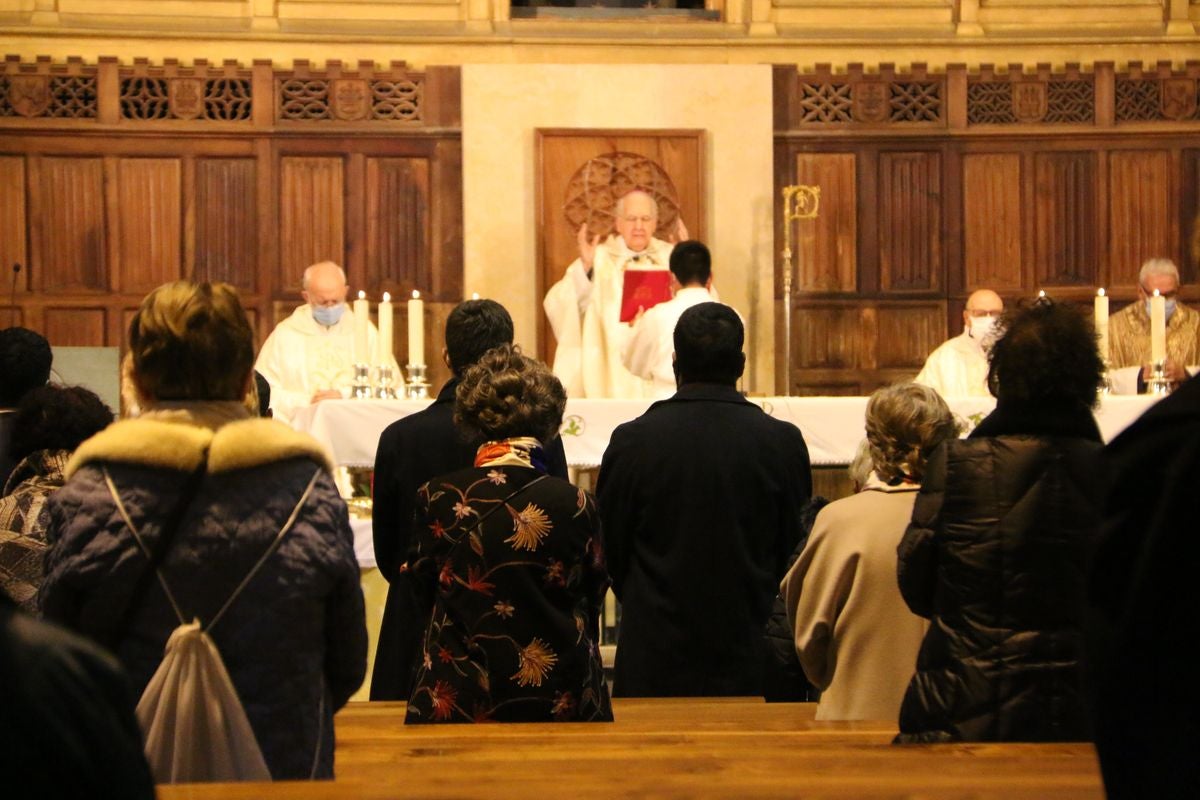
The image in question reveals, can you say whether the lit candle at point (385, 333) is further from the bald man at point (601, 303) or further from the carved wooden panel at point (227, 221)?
the carved wooden panel at point (227, 221)

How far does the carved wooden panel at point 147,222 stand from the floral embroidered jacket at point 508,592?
7934 mm

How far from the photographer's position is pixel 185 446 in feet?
8.66

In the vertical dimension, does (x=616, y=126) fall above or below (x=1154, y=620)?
above

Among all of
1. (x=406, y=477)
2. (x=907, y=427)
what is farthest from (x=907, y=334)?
(x=907, y=427)

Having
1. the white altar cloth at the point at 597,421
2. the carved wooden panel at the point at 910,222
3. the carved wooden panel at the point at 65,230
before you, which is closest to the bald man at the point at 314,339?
the carved wooden panel at the point at 65,230

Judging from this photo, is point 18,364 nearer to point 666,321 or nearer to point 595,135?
point 666,321

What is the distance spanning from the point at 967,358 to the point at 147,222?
5.60 meters

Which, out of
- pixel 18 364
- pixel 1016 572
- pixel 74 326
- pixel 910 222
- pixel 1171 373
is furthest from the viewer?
pixel 910 222

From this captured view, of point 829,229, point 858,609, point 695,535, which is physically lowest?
point 858,609

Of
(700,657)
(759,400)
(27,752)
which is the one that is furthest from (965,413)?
(27,752)

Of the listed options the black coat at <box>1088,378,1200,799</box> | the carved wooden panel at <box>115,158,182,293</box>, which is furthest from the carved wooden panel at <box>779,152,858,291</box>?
the black coat at <box>1088,378,1200,799</box>

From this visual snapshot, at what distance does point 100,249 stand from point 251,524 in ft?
28.7

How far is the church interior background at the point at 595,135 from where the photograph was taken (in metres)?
10.9

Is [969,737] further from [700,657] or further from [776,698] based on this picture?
[776,698]
